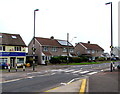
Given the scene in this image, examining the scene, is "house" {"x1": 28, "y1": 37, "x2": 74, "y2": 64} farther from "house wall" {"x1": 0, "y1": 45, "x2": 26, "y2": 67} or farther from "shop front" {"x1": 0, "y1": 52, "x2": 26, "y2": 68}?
"house wall" {"x1": 0, "y1": 45, "x2": 26, "y2": 67}

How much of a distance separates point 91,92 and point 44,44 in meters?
40.9

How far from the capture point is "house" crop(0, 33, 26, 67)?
1378 inches

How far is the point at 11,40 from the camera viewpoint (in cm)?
3794

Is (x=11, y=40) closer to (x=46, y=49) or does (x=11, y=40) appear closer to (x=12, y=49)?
(x=12, y=49)

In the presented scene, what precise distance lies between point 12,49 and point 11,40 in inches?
93.7

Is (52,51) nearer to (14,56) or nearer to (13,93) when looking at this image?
(14,56)

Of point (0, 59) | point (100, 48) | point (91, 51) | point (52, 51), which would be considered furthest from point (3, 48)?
point (100, 48)

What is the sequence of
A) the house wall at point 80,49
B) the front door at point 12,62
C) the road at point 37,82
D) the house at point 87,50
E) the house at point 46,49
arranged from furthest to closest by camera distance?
the house wall at point 80,49 → the house at point 87,50 → the house at point 46,49 → the front door at point 12,62 → the road at point 37,82

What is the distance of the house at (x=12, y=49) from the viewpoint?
115 ft

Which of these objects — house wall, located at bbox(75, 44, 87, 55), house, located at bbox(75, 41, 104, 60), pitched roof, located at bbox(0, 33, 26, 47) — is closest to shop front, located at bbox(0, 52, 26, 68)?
pitched roof, located at bbox(0, 33, 26, 47)

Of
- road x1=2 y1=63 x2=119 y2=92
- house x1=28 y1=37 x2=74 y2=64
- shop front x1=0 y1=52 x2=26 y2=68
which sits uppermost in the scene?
house x1=28 y1=37 x2=74 y2=64

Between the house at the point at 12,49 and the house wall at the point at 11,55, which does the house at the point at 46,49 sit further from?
the house wall at the point at 11,55

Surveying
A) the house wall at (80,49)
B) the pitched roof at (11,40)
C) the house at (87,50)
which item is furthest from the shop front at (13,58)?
the house wall at (80,49)

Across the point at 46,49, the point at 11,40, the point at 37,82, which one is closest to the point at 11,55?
the point at 11,40
